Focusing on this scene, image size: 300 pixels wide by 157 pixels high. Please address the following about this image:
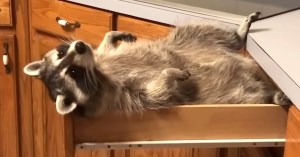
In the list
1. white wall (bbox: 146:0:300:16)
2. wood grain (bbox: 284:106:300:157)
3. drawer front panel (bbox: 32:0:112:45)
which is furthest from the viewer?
drawer front panel (bbox: 32:0:112:45)

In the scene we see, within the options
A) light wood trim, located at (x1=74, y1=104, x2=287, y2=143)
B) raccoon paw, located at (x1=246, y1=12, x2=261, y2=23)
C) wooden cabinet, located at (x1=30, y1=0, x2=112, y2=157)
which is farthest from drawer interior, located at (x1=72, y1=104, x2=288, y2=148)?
wooden cabinet, located at (x1=30, y1=0, x2=112, y2=157)

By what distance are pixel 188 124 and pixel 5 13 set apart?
3.70 ft

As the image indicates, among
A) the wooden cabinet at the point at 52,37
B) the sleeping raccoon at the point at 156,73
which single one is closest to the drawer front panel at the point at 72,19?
the wooden cabinet at the point at 52,37

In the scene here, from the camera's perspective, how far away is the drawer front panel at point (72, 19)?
1714 mm

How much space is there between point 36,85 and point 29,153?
1.05ft

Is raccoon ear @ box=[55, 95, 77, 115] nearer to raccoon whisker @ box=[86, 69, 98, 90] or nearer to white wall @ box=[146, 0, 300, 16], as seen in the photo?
raccoon whisker @ box=[86, 69, 98, 90]

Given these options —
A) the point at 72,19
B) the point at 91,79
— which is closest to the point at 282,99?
the point at 91,79

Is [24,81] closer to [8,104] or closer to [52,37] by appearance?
[8,104]

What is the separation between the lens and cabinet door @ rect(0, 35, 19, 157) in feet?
6.70

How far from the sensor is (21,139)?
2201 mm

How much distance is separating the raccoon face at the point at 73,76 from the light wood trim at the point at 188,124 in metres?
0.05

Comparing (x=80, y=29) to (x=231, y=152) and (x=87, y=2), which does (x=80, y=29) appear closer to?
(x=87, y=2)

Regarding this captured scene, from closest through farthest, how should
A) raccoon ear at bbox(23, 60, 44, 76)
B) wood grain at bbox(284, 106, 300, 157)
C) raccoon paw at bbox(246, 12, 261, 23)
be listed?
1. wood grain at bbox(284, 106, 300, 157)
2. raccoon ear at bbox(23, 60, 44, 76)
3. raccoon paw at bbox(246, 12, 261, 23)

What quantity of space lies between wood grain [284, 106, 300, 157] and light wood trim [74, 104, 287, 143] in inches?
2.2
